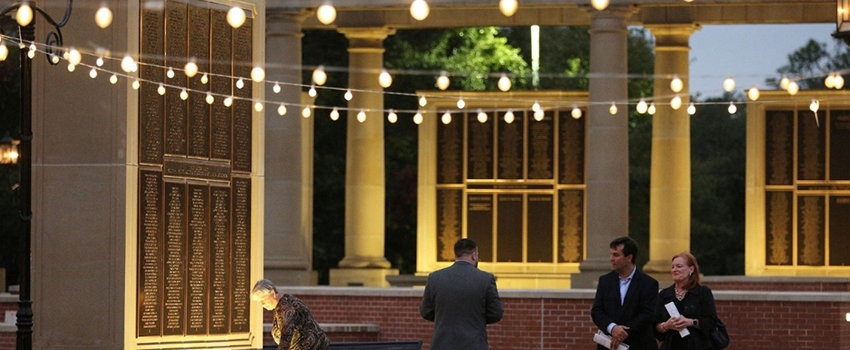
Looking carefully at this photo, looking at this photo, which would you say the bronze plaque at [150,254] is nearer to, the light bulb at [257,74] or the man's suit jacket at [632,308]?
the light bulb at [257,74]

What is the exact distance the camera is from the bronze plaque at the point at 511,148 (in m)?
33.5

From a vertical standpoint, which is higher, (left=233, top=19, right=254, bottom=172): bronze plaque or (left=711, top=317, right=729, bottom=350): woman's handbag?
(left=233, top=19, right=254, bottom=172): bronze plaque

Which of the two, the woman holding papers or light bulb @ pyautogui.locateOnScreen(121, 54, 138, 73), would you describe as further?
light bulb @ pyautogui.locateOnScreen(121, 54, 138, 73)

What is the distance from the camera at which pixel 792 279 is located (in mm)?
32031

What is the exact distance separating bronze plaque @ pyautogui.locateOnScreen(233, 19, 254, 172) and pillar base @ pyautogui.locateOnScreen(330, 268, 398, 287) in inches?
613

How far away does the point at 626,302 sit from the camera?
589 inches

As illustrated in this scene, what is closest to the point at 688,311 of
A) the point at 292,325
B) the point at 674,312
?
the point at 674,312

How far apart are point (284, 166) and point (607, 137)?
19.4ft

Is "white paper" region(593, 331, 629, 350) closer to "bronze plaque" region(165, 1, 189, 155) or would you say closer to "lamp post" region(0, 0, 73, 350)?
"bronze plaque" region(165, 1, 189, 155)

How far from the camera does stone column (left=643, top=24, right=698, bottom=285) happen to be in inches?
1262

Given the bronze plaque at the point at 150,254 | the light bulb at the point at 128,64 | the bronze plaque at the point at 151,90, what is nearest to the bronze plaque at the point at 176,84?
the bronze plaque at the point at 151,90

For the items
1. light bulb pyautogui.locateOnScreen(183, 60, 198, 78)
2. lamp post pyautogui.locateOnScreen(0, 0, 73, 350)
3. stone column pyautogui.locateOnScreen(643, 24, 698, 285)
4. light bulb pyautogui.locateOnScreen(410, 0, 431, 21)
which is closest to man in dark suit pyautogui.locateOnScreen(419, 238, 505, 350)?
light bulb pyautogui.locateOnScreen(410, 0, 431, 21)

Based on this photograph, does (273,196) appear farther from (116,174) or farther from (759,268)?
(116,174)

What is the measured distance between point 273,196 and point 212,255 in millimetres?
13206
